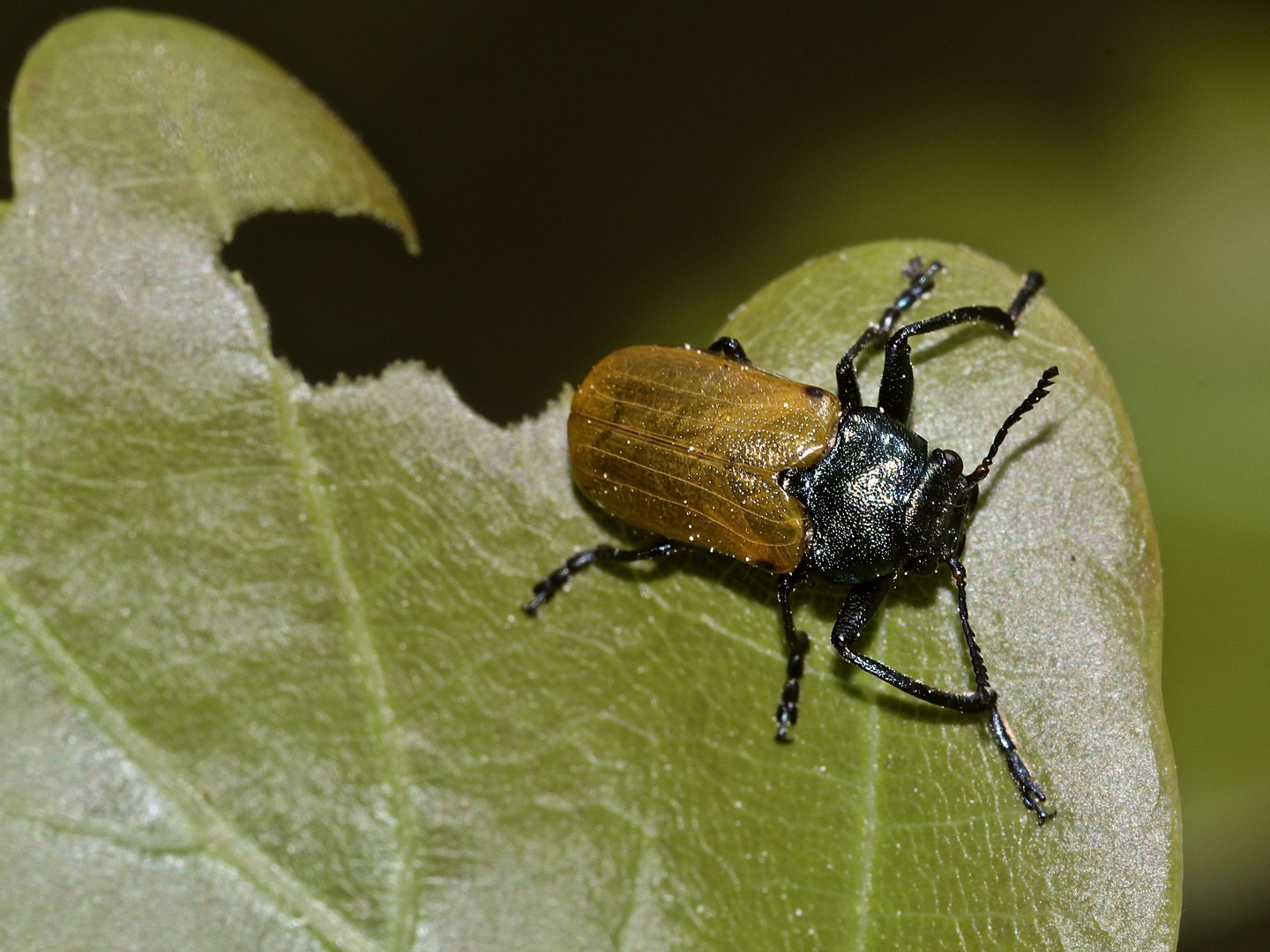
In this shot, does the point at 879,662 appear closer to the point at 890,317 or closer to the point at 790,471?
the point at 790,471

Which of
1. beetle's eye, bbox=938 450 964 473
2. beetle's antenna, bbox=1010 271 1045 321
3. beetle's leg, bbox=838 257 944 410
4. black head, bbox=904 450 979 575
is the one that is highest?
beetle's antenna, bbox=1010 271 1045 321

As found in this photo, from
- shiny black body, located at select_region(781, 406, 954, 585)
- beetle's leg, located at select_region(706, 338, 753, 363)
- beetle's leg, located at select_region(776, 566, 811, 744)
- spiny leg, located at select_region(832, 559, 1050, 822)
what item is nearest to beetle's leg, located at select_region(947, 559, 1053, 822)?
spiny leg, located at select_region(832, 559, 1050, 822)

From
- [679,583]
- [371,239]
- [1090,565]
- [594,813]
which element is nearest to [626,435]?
[679,583]

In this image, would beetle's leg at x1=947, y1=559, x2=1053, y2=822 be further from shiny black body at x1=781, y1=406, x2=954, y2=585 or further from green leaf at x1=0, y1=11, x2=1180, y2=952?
shiny black body at x1=781, y1=406, x2=954, y2=585

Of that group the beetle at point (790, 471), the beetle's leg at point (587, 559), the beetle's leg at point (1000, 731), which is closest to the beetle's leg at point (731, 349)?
the beetle at point (790, 471)

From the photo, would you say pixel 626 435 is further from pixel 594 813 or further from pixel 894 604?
pixel 594 813

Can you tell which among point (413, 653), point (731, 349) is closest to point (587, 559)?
point (413, 653)
